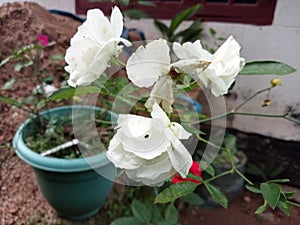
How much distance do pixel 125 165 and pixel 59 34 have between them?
38.8 inches

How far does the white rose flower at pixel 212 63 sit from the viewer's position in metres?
0.34

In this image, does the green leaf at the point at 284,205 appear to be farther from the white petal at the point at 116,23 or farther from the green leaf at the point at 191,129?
the white petal at the point at 116,23

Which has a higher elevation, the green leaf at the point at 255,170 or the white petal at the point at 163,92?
the white petal at the point at 163,92

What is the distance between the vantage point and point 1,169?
0.90 m

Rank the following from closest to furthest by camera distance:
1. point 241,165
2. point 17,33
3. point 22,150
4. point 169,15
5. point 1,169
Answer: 1. point 22,150
2. point 1,169
3. point 17,33
4. point 241,165
5. point 169,15

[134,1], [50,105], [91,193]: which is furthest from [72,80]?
[134,1]

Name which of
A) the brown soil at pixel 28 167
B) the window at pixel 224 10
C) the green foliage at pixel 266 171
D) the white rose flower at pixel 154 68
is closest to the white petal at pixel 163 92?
the white rose flower at pixel 154 68

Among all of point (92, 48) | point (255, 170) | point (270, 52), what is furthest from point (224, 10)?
point (92, 48)

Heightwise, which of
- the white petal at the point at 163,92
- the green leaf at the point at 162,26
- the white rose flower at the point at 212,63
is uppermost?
the white rose flower at the point at 212,63

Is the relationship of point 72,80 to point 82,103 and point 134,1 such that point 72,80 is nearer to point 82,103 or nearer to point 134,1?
point 82,103

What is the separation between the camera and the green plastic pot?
76cm

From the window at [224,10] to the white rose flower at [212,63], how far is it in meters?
0.71

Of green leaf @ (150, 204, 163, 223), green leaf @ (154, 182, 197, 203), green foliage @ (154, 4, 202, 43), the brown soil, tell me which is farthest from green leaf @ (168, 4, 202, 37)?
green leaf @ (154, 182, 197, 203)

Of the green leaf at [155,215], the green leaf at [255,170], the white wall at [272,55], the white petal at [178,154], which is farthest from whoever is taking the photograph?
the green leaf at [255,170]
